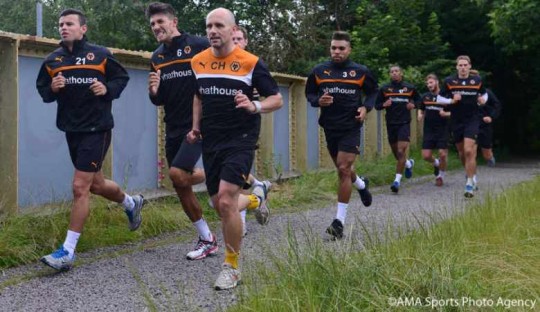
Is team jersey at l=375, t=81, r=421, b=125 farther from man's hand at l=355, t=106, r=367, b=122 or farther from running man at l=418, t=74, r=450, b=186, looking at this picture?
man's hand at l=355, t=106, r=367, b=122

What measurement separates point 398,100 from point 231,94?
7.47 metres

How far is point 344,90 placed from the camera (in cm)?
707

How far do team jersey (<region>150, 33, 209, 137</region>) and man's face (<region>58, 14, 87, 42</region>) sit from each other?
72 cm

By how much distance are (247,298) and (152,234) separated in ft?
11.6

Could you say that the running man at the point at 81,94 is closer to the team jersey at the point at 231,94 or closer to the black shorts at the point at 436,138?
the team jersey at the point at 231,94

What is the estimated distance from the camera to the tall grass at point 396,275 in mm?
3336

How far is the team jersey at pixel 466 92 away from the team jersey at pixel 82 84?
635cm

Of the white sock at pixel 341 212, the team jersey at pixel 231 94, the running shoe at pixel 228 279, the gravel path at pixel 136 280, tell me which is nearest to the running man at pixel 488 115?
the white sock at pixel 341 212

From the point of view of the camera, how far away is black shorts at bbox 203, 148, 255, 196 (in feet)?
15.8

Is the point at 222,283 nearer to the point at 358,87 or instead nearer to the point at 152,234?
the point at 152,234

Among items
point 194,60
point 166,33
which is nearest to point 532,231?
point 194,60

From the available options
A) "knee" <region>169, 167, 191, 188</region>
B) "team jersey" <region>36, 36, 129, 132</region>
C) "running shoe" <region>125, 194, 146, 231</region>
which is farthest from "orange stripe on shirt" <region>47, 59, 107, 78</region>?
"running shoe" <region>125, 194, 146, 231</region>

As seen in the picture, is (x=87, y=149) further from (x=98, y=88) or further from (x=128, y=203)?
(x=128, y=203)

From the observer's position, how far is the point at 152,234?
274 inches
